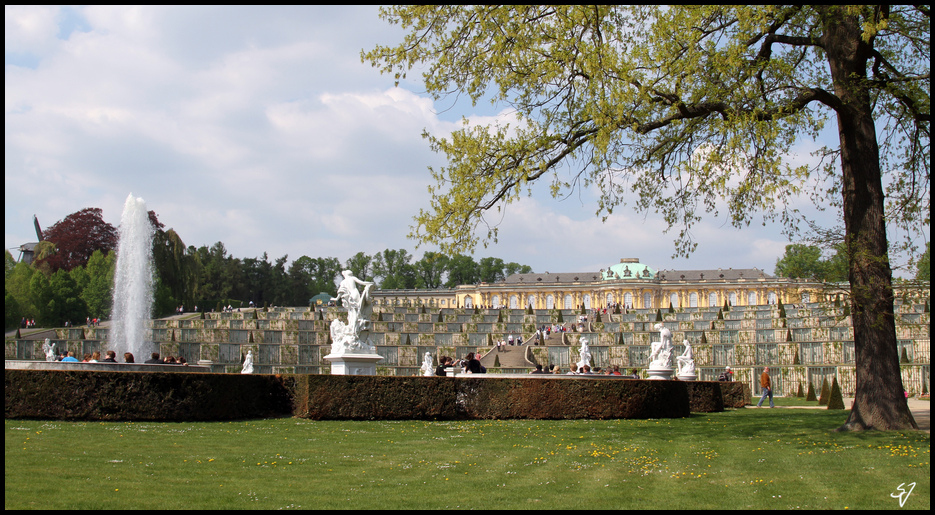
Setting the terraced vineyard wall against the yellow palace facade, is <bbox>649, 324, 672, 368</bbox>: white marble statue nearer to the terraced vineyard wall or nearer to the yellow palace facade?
the terraced vineyard wall

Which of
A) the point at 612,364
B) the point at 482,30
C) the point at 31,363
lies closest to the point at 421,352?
the point at 612,364

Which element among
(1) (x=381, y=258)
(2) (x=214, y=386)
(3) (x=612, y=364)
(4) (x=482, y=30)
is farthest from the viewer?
(1) (x=381, y=258)

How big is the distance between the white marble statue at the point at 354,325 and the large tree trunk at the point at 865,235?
10.7 meters

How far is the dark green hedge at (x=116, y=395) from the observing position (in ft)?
46.1

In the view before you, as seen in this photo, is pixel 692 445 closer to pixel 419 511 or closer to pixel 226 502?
pixel 419 511

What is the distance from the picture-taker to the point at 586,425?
51.3 ft

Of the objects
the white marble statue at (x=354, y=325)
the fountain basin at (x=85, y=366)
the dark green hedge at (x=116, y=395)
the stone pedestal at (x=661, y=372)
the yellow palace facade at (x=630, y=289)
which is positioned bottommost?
the stone pedestal at (x=661, y=372)

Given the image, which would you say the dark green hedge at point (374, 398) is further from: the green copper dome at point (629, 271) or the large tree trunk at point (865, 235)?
the green copper dome at point (629, 271)

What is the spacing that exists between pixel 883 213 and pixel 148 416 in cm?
1397

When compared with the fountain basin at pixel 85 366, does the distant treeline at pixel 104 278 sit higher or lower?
higher

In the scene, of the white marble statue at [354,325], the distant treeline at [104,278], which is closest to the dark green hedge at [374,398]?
the white marble statue at [354,325]

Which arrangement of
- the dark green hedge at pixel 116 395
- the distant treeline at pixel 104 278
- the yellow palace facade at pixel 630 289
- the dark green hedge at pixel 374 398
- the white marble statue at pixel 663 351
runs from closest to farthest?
the dark green hedge at pixel 116 395, the dark green hedge at pixel 374 398, the white marble statue at pixel 663 351, the distant treeline at pixel 104 278, the yellow palace facade at pixel 630 289

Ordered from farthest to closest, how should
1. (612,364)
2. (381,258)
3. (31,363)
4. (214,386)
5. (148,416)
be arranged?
1. (381,258)
2. (612,364)
3. (31,363)
4. (214,386)
5. (148,416)

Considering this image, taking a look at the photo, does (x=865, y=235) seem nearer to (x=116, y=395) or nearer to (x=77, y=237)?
(x=116, y=395)
